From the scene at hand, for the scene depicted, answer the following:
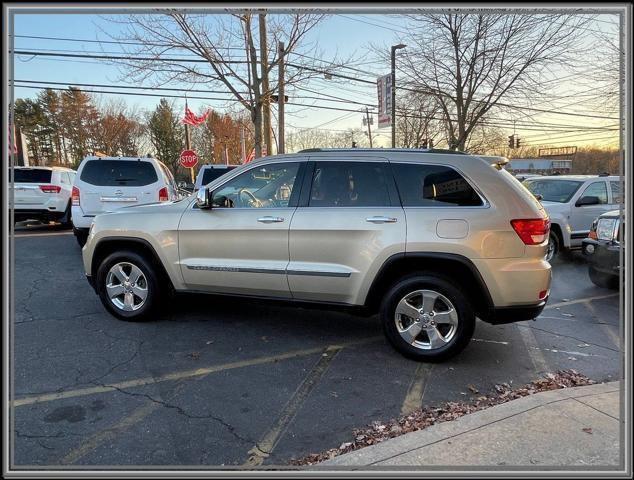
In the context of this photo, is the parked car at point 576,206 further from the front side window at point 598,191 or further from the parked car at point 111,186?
the parked car at point 111,186

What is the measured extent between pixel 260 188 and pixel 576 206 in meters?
7.25

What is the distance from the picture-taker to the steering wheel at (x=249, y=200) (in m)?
4.22

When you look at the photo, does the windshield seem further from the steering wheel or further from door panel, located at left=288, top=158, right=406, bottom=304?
the steering wheel

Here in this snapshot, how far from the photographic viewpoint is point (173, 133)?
1960 inches

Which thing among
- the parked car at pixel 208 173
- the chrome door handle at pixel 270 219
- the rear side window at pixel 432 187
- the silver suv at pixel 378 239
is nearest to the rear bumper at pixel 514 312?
the silver suv at pixel 378 239

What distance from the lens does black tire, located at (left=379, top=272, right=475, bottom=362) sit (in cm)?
363

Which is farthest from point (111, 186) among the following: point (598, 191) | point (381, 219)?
point (598, 191)

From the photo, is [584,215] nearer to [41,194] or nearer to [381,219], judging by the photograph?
[381,219]

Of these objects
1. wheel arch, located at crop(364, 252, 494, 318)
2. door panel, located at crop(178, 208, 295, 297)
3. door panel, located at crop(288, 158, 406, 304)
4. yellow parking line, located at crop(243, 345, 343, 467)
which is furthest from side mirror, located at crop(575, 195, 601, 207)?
door panel, located at crop(178, 208, 295, 297)

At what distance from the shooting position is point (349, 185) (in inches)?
156

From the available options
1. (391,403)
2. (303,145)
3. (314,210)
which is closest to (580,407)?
(391,403)

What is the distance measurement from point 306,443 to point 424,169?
8.05 feet

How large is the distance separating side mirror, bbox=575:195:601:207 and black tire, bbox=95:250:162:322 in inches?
320

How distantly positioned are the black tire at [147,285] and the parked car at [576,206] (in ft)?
24.2
